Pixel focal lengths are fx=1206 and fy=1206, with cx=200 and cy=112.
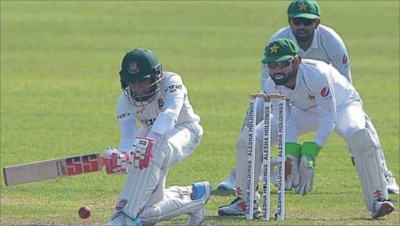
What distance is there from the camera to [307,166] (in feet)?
30.1

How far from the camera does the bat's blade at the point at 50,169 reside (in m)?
8.00

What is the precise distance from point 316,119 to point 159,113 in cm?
176

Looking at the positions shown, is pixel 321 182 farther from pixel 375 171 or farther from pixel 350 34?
pixel 350 34

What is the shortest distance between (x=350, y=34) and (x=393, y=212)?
18508 mm

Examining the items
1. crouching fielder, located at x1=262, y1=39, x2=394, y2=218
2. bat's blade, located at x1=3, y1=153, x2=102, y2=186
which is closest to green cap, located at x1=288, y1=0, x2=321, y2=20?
crouching fielder, located at x1=262, y1=39, x2=394, y2=218

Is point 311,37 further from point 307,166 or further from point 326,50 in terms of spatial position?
point 307,166

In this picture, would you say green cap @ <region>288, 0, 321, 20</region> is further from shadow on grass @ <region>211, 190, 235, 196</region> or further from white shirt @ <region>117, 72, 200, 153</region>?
white shirt @ <region>117, 72, 200, 153</region>

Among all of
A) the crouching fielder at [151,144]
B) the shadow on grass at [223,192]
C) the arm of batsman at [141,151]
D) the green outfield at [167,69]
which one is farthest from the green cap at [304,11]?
the arm of batsman at [141,151]

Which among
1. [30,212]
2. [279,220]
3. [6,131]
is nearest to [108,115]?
[6,131]

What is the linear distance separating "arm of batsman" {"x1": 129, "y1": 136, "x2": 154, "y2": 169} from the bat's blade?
259mm

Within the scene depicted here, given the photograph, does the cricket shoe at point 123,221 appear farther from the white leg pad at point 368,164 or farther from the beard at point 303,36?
the beard at point 303,36

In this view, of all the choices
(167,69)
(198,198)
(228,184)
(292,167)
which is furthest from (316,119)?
(167,69)

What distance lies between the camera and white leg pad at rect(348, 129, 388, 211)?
9.66 metres

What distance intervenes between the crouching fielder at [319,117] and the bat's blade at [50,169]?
73.1 inches
